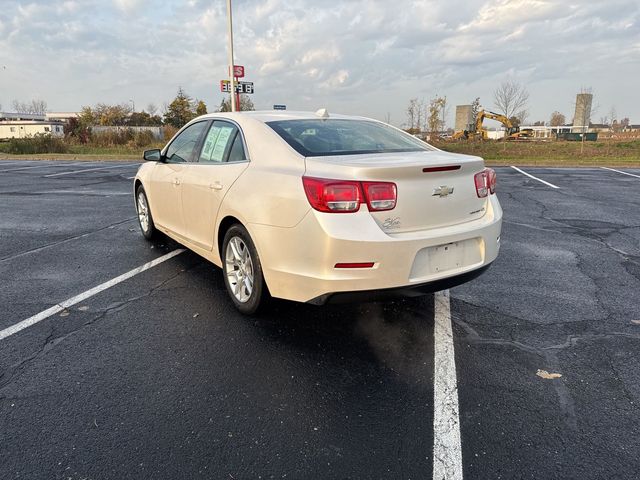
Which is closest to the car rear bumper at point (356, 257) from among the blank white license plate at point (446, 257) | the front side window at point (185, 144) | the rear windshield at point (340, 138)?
the blank white license plate at point (446, 257)

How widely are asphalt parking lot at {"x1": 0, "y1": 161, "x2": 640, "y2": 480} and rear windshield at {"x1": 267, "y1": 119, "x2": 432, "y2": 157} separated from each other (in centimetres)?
126

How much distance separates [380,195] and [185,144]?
8.93 ft

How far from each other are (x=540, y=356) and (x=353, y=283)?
140cm

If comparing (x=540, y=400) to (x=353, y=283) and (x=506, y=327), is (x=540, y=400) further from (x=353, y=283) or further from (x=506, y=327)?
(x=353, y=283)

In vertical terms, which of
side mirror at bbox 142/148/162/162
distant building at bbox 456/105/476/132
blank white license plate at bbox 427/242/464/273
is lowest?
blank white license plate at bbox 427/242/464/273

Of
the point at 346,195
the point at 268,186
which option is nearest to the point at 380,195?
the point at 346,195

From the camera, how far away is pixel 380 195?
9.41 feet

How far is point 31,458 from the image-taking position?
216cm

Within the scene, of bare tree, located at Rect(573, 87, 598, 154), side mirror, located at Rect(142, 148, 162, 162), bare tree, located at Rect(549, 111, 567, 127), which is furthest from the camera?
bare tree, located at Rect(549, 111, 567, 127)

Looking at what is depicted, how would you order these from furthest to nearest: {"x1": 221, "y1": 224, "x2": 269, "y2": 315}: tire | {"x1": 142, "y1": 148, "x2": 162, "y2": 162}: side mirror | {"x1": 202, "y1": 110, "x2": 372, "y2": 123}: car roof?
{"x1": 142, "y1": 148, "x2": 162, "y2": 162}: side mirror
{"x1": 202, "y1": 110, "x2": 372, "y2": 123}: car roof
{"x1": 221, "y1": 224, "x2": 269, "y2": 315}: tire

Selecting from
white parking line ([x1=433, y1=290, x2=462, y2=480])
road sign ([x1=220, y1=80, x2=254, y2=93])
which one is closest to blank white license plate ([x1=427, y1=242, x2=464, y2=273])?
white parking line ([x1=433, y1=290, x2=462, y2=480])

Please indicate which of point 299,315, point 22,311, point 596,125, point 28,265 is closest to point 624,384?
point 299,315

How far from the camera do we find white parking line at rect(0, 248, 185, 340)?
11.4ft

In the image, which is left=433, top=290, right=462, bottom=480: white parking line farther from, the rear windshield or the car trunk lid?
the rear windshield
